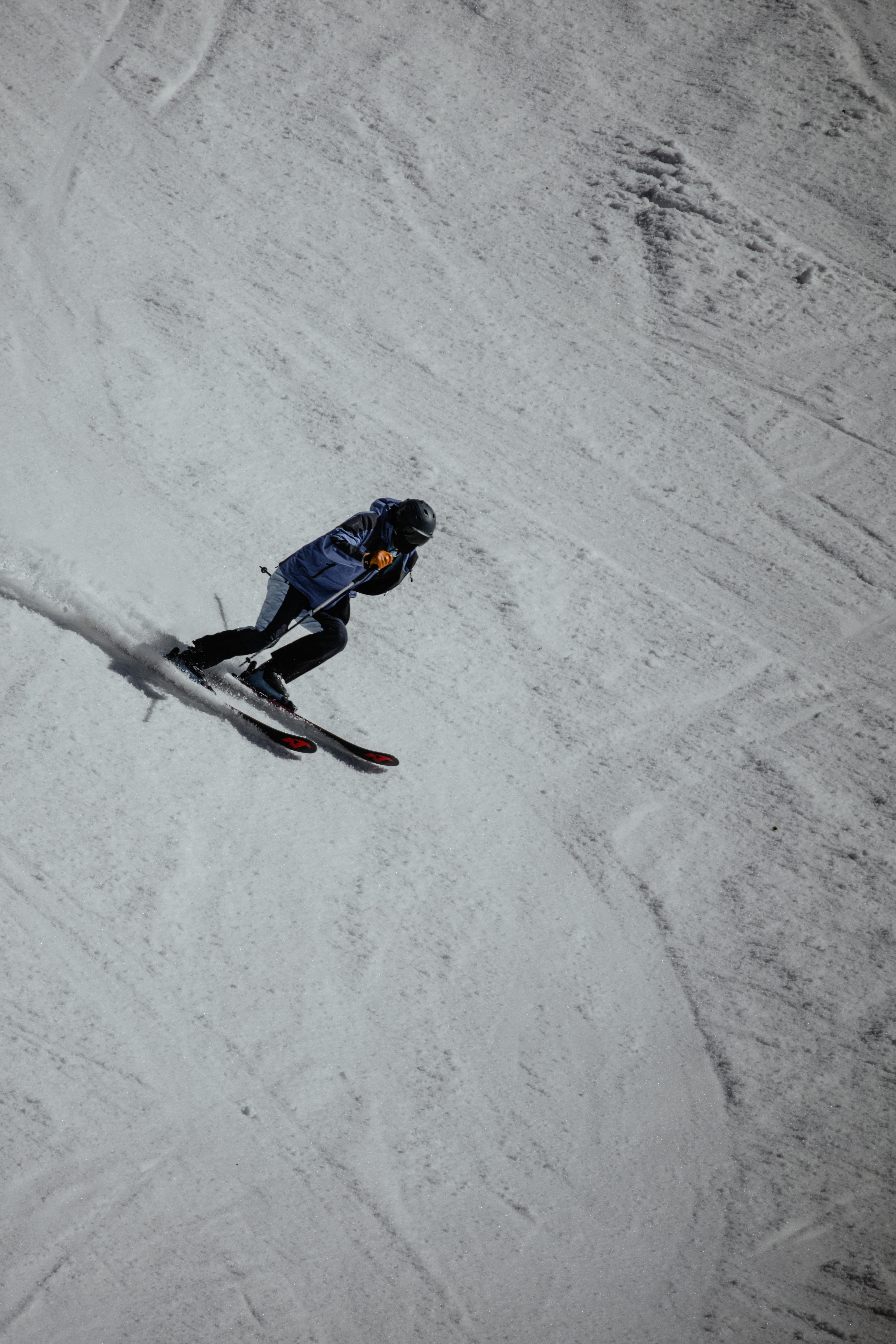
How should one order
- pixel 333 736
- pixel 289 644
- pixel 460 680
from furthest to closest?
1. pixel 460 680
2. pixel 289 644
3. pixel 333 736

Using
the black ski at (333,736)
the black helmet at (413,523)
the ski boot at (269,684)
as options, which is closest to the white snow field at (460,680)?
the black ski at (333,736)

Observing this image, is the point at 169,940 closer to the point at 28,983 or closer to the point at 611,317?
the point at 28,983

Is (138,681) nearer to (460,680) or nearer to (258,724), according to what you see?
(258,724)

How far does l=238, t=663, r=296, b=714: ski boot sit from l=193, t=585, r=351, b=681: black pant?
0.16ft

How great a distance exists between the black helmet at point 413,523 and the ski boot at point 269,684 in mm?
1669

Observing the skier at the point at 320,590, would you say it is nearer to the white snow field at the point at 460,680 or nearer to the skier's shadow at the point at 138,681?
the skier's shadow at the point at 138,681

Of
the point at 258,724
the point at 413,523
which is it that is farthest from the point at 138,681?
the point at 413,523

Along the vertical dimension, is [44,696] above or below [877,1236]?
below

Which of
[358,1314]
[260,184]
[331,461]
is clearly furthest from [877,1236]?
[260,184]

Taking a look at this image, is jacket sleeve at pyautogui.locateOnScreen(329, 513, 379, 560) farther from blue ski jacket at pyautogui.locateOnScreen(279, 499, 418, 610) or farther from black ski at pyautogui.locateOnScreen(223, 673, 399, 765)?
black ski at pyautogui.locateOnScreen(223, 673, 399, 765)

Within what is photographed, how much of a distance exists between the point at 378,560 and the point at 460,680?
199 centimetres

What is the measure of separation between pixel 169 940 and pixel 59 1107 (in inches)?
50.7

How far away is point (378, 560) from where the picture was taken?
812 centimetres

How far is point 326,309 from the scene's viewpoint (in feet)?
42.9
